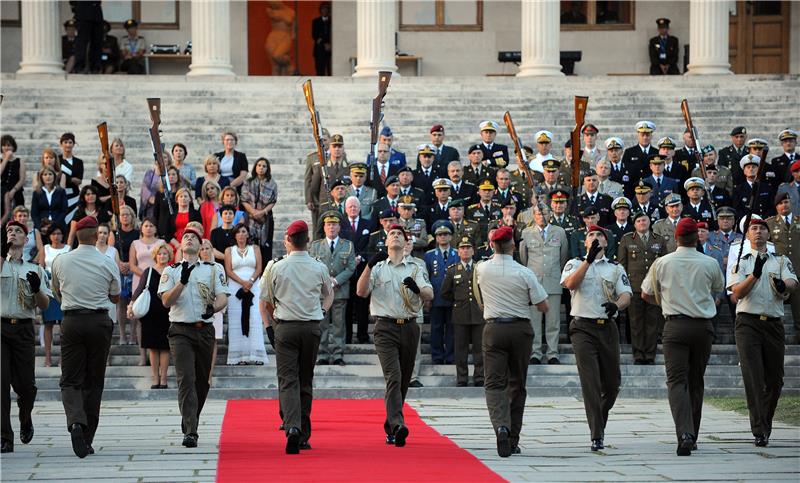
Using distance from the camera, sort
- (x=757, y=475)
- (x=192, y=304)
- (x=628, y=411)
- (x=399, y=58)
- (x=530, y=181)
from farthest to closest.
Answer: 1. (x=399, y=58)
2. (x=530, y=181)
3. (x=628, y=411)
4. (x=192, y=304)
5. (x=757, y=475)

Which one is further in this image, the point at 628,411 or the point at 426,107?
the point at 426,107

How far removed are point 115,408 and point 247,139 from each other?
33.5 feet

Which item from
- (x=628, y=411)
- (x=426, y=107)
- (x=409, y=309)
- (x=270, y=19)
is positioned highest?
(x=270, y=19)

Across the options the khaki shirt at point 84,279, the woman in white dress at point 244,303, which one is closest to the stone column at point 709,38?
the woman in white dress at point 244,303

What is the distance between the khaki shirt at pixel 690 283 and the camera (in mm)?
14008

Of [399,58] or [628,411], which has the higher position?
[399,58]

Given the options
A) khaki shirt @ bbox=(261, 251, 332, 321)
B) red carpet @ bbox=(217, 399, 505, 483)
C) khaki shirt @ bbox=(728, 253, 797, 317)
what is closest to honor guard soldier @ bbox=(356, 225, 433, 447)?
red carpet @ bbox=(217, 399, 505, 483)

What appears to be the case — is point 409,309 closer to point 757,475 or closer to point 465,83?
point 757,475

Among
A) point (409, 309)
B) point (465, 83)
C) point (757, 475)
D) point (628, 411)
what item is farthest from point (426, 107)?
point (757, 475)

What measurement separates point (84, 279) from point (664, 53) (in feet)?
74.5

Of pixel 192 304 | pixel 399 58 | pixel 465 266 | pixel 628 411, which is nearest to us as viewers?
pixel 192 304

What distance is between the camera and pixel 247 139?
27484 mm

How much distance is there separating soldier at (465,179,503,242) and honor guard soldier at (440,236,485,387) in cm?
114

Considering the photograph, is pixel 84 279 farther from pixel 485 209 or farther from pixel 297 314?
pixel 485 209
